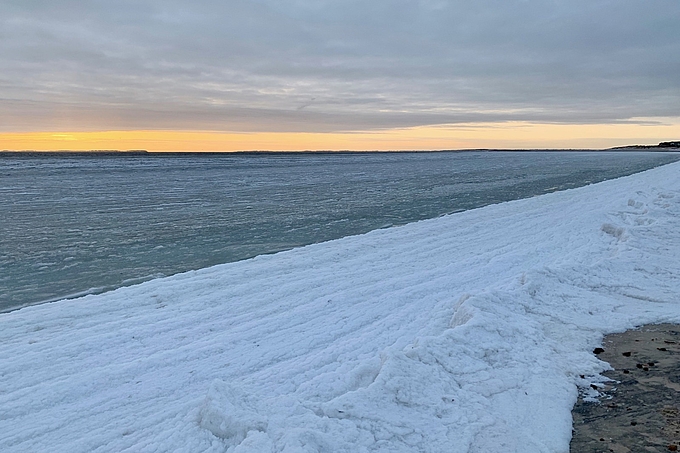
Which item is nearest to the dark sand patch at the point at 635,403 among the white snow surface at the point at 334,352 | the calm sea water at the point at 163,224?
the white snow surface at the point at 334,352

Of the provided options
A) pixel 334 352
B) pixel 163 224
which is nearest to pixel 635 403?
pixel 334 352

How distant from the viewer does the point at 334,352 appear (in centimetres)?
450

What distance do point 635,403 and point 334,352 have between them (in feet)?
7.50

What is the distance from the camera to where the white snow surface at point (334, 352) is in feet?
10.7

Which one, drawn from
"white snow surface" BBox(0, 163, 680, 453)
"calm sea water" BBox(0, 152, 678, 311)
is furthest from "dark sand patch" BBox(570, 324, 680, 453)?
"calm sea water" BBox(0, 152, 678, 311)

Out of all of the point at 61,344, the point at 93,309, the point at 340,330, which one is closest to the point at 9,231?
the point at 93,309

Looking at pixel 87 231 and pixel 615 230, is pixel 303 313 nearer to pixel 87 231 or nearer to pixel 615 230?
pixel 615 230

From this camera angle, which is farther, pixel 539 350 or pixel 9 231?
pixel 9 231

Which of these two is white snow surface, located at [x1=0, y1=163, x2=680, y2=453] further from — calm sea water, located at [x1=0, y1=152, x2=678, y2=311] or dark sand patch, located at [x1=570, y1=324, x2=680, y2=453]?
calm sea water, located at [x1=0, y1=152, x2=678, y2=311]

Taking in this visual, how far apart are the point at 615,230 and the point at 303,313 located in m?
6.40

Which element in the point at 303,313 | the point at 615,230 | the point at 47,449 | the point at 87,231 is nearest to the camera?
the point at 47,449

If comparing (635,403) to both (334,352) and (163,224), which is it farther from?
(163,224)

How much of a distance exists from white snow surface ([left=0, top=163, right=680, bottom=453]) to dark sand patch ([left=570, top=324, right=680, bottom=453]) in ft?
0.40

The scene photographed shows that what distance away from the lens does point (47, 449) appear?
3.30 metres
